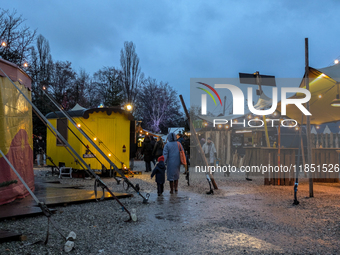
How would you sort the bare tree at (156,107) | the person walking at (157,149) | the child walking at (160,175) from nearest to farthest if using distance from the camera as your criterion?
1. the child walking at (160,175)
2. the person walking at (157,149)
3. the bare tree at (156,107)

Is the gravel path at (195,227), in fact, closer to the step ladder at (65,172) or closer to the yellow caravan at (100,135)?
the yellow caravan at (100,135)

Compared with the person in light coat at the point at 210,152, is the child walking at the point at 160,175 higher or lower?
lower

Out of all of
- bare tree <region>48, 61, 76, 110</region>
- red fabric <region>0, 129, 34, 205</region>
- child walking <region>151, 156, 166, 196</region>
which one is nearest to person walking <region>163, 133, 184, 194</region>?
child walking <region>151, 156, 166, 196</region>

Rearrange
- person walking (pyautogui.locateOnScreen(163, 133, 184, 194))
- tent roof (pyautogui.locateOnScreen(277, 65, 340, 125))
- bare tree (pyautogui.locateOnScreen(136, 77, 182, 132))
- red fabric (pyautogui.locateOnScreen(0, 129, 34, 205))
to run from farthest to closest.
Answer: bare tree (pyautogui.locateOnScreen(136, 77, 182, 132)), tent roof (pyautogui.locateOnScreen(277, 65, 340, 125)), person walking (pyautogui.locateOnScreen(163, 133, 184, 194)), red fabric (pyautogui.locateOnScreen(0, 129, 34, 205))

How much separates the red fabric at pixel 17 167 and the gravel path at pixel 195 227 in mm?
1201

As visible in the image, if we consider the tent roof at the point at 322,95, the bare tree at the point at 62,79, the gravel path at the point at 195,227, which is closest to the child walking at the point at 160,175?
the gravel path at the point at 195,227

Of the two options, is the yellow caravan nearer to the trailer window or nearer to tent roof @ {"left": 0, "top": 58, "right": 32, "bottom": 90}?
the trailer window

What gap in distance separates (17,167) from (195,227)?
430cm

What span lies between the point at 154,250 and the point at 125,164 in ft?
33.3

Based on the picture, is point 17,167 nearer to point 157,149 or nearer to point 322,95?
point 157,149

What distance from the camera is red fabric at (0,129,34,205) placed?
6.89 m

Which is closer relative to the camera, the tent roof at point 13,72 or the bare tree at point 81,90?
the tent roof at point 13,72

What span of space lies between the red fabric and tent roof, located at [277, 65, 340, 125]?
7891 millimetres

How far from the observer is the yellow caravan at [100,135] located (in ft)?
44.6
